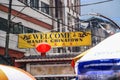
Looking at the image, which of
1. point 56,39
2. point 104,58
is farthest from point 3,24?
point 104,58

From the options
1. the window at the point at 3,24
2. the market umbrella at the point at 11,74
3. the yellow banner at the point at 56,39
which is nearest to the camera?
the market umbrella at the point at 11,74

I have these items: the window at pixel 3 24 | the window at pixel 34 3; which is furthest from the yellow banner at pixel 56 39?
the window at pixel 34 3

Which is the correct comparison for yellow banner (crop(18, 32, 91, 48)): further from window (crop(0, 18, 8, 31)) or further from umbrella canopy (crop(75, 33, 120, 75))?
umbrella canopy (crop(75, 33, 120, 75))

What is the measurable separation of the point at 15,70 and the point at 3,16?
25295 millimetres

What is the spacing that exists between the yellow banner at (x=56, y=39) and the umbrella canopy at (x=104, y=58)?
21.3 metres

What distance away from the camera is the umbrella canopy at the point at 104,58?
479cm

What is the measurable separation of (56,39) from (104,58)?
22.2 m

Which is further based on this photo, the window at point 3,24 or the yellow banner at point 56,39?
the window at point 3,24

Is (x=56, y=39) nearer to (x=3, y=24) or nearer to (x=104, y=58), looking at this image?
(x=3, y=24)

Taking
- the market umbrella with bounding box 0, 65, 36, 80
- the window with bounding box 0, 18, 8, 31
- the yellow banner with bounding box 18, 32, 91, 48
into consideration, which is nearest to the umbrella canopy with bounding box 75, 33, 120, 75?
the market umbrella with bounding box 0, 65, 36, 80

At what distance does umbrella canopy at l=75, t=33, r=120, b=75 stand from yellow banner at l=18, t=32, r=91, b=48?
21.3m

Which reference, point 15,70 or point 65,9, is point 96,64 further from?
point 65,9

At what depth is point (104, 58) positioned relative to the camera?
16.0ft

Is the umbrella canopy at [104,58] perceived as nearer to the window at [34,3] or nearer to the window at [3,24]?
the window at [3,24]
